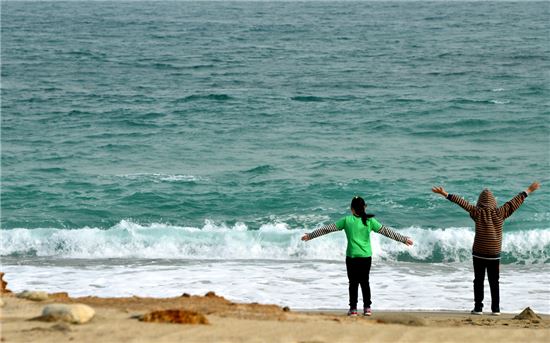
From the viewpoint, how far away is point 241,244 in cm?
1689

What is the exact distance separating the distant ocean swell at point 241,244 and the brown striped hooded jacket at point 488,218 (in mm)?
5832

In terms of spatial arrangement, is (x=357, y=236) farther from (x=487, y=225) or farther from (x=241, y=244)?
(x=241, y=244)

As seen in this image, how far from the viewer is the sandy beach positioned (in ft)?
23.1

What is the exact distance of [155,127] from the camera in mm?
28641

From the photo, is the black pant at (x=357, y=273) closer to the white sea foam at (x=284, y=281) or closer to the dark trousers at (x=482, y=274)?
the dark trousers at (x=482, y=274)

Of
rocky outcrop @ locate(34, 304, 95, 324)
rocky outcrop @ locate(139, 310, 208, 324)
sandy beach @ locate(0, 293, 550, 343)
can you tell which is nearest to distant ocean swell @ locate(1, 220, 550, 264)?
sandy beach @ locate(0, 293, 550, 343)

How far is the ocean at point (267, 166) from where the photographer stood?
46.7ft

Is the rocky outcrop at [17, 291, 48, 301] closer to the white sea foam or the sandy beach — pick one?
the sandy beach

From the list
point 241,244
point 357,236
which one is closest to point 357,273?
point 357,236

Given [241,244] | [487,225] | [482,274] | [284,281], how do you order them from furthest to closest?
[241,244] < [284,281] < [482,274] < [487,225]

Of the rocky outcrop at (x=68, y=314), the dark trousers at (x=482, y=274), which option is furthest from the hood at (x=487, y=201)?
the rocky outcrop at (x=68, y=314)

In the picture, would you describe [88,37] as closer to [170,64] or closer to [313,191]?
[170,64]

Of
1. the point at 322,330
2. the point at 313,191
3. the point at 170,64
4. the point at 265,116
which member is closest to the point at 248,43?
the point at 170,64

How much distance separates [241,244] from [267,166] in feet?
20.4
